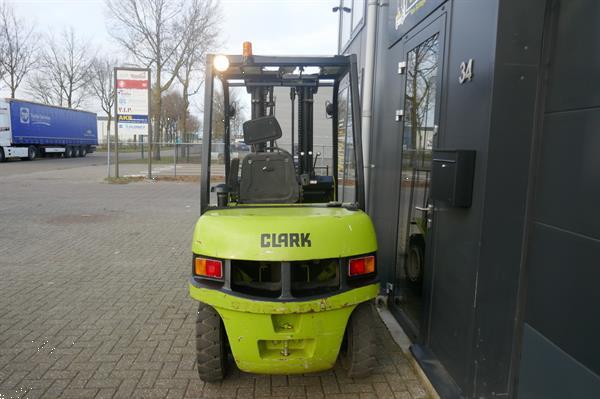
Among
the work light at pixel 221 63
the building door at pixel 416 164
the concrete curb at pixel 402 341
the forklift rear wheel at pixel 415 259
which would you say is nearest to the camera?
the concrete curb at pixel 402 341

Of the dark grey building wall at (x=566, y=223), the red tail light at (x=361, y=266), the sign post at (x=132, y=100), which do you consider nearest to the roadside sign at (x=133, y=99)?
the sign post at (x=132, y=100)

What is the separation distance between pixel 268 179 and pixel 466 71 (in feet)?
6.22

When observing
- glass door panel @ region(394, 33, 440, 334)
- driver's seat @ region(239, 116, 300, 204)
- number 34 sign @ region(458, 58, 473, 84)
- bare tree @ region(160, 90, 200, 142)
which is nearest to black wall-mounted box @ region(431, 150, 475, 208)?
number 34 sign @ region(458, 58, 473, 84)

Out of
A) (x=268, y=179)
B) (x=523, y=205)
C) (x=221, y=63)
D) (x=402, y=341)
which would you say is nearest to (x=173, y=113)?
(x=268, y=179)

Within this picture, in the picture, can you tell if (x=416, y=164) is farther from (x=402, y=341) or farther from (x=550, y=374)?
(x=550, y=374)

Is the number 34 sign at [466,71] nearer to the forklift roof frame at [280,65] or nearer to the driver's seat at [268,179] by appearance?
the forklift roof frame at [280,65]

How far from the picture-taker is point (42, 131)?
32219mm

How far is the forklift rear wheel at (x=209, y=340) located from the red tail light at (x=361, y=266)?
3.41 ft

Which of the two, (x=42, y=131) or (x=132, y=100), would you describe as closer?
(x=132, y=100)

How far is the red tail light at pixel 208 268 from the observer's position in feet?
9.96

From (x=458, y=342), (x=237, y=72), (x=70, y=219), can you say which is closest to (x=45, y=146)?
(x=70, y=219)

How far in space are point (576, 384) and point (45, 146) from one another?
37920mm

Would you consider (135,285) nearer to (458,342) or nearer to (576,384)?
(458,342)

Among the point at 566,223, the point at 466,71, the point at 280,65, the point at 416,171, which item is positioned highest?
the point at 280,65
